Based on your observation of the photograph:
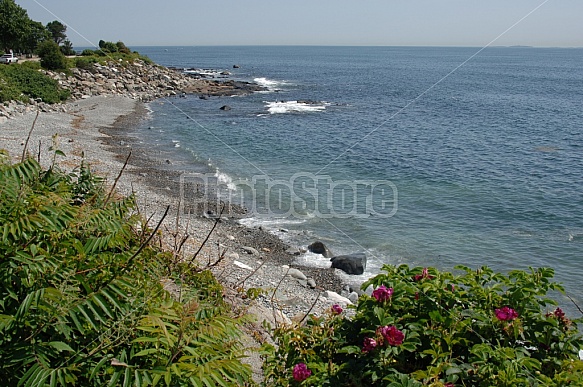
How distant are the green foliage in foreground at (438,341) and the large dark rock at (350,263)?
403 inches

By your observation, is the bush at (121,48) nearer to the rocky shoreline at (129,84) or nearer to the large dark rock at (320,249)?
the rocky shoreline at (129,84)

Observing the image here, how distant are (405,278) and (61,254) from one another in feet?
8.63

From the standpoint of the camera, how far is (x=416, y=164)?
92.4ft

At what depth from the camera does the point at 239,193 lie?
21.4 m

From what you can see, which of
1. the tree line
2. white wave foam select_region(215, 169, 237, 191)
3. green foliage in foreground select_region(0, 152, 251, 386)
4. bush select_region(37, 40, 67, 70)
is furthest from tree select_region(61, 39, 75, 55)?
green foliage in foreground select_region(0, 152, 251, 386)

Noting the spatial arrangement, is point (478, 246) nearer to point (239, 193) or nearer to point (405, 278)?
point (239, 193)

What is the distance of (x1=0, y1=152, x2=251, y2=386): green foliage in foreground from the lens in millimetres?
2693

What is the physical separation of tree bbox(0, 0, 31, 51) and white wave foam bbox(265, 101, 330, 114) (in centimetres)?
3099

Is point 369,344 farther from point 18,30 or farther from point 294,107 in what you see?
point 18,30

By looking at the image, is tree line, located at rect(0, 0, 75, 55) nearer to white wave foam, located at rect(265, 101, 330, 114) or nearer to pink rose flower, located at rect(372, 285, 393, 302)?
white wave foam, located at rect(265, 101, 330, 114)

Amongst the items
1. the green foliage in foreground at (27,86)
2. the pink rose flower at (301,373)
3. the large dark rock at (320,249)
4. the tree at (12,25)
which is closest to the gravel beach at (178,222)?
the large dark rock at (320,249)

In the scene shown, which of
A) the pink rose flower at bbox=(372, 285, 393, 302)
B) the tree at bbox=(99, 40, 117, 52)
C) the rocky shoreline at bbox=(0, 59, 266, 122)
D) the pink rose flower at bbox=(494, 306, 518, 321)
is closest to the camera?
the pink rose flower at bbox=(494, 306, 518, 321)

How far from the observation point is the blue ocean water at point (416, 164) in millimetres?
17023

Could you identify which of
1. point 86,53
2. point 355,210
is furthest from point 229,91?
point 355,210
